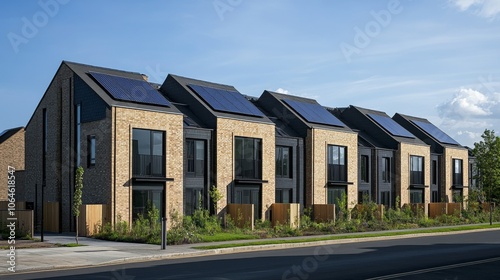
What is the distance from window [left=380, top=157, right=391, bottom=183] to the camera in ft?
171

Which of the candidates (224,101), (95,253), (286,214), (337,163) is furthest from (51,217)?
(337,163)

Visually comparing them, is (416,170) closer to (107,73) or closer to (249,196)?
(249,196)

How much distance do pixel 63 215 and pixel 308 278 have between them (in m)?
21.0

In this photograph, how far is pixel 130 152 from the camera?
31.3 m

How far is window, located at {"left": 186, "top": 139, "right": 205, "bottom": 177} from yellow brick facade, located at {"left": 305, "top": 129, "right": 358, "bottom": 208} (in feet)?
32.3

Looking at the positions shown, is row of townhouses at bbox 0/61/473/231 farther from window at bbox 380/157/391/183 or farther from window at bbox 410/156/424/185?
window at bbox 410/156/424/185

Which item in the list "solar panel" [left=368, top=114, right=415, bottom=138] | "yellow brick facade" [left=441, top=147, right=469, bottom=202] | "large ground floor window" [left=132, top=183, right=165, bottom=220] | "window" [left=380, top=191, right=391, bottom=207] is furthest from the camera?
"yellow brick facade" [left=441, top=147, right=469, bottom=202]

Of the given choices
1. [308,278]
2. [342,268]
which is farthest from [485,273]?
[308,278]

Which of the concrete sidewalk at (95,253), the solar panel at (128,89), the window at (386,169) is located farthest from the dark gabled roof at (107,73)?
the window at (386,169)

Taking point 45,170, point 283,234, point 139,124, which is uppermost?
point 139,124

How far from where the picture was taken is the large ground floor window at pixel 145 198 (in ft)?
104

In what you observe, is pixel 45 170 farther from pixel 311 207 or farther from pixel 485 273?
pixel 485 273

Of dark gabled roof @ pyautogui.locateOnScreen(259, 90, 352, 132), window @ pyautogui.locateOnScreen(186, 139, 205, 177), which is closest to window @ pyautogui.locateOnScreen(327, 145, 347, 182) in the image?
dark gabled roof @ pyautogui.locateOnScreen(259, 90, 352, 132)

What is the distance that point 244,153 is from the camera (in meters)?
38.1
